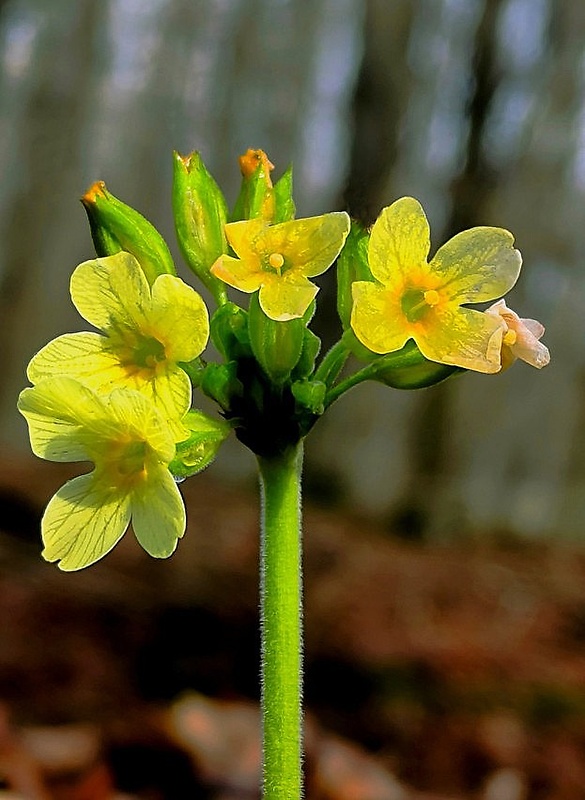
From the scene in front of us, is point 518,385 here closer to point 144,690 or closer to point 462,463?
A: point 462,463

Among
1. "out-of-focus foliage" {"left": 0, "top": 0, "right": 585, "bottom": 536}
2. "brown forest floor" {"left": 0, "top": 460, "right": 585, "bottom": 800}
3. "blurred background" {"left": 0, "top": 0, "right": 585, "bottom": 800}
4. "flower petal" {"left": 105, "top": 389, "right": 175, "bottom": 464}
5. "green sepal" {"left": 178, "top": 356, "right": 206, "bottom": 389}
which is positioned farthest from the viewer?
"out-of-focus foliage" {"left": 0, "top": 0, "right": 585, "bottom": 536}

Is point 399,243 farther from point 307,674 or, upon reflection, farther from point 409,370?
point 307,674

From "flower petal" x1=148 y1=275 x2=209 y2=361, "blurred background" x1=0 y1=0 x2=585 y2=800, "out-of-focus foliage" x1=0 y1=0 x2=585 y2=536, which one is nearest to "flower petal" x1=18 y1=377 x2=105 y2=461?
"flower petal" x1=148 y1=275 x2=209 y2=361

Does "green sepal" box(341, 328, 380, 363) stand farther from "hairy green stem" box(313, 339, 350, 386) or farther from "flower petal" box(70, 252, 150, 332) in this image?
"flower petal" box(70, 252, 150, 332)

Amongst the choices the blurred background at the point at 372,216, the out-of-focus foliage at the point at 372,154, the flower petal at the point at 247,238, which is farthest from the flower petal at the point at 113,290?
the out-of-focus foliage at the point at 372,154

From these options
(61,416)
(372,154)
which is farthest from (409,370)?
(372,154)

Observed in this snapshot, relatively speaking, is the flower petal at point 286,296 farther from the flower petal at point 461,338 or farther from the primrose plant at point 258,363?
the flower petal at point 461,338
